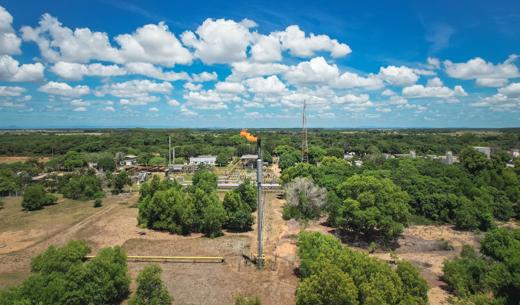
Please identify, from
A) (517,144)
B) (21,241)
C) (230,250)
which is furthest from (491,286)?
(517,144)

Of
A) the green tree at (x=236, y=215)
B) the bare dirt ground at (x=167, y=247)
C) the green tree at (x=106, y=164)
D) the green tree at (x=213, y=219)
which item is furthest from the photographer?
the green tree at (x=106, y=164)

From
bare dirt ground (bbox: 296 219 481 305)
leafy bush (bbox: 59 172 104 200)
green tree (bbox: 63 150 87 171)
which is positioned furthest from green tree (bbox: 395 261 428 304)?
green tree (bbox: 63 150 87 171)

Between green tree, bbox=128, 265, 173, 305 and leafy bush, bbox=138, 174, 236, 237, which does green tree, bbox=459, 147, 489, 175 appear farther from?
green tree, bbox=128, 265, 173, 305

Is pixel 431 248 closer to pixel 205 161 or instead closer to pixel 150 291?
pixel 150 291

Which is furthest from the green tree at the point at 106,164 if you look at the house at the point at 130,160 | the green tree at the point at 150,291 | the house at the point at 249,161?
the green tree at the point at 150,291

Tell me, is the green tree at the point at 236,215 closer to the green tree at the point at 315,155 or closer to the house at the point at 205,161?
the house at the point at 205,161
